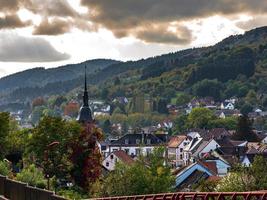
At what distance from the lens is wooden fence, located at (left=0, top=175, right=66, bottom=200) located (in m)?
22.5

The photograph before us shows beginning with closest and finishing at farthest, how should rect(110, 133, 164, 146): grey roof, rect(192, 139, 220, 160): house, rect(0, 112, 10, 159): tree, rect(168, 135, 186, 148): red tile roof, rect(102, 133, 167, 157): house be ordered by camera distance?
1. rect(0, 112, 10, 159): tree
2. rect(192, 139, 220, 160): house
3. rect(102, 133, 167, 157): house
4. rect(168, 135, 186, 148): red tile roof
5. rect(110, 133, 164, 146): grey roof

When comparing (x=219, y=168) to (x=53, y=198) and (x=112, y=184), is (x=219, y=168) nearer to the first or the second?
(x=112, y=184)

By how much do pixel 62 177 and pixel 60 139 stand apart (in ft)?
11.4

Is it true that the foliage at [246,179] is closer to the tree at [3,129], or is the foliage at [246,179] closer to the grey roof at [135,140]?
the tree at [3,129]

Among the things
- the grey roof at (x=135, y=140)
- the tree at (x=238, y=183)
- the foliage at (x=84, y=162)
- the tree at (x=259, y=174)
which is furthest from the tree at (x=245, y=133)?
the tree at (x=238, y=183)

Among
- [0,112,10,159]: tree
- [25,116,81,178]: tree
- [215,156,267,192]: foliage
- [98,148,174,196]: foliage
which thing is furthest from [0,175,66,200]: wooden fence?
[0,112,10,159]: tree

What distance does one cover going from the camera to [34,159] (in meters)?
62.0

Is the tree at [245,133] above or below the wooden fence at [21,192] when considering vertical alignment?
below

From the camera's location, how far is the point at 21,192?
25984 millimetres

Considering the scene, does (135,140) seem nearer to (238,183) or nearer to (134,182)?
(134,182)

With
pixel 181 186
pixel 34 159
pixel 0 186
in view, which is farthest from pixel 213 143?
pixel 0 186

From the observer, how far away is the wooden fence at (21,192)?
22462 mm

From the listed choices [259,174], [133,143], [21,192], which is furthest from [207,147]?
[21,192]

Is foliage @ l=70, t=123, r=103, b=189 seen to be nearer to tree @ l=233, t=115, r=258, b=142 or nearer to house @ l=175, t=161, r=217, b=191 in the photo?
house @ l=175, t=161, r=217, b=191
